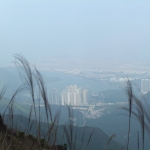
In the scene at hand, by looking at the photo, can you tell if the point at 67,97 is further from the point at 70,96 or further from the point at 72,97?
the point at 72,97

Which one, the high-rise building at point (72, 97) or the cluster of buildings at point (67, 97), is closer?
the high-rise building at point (72, 97)

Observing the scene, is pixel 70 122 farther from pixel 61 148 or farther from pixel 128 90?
pixel 61 148

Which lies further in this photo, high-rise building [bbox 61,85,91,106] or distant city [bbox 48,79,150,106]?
distant city [bbox 48,79,150,106]

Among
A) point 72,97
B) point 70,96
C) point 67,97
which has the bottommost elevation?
point 72,97

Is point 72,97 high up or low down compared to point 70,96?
down

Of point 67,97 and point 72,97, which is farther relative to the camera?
Answer: point 72,97

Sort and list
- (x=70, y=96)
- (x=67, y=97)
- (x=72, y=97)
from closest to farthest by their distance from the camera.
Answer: (x=70, y=96) → (x=67, y=97) → (x=72, y=97)

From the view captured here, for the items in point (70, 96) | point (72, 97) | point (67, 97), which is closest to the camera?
point (70, 96)

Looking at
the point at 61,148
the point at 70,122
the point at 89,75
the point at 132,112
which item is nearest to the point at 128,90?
the point at 132,112

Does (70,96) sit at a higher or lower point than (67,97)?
higher

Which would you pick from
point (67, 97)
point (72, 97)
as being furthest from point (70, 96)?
point (72, 97)

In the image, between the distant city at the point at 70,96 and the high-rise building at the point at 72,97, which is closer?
the high-rise building at the point at 72,97
